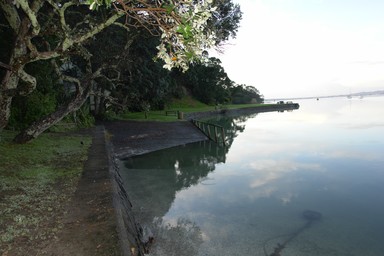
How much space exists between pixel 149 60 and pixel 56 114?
15954mm

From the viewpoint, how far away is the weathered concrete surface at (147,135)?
1851 centimetres

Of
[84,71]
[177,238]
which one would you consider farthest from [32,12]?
[84,71]

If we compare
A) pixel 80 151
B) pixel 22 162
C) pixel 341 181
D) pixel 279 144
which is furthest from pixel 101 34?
pixel 341 181

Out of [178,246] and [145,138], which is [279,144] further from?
[178,246]

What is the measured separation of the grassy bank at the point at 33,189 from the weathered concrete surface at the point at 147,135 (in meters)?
6.33

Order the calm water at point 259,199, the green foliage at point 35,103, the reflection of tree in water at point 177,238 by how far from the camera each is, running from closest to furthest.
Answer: the reflection of tree in water at point 177,238, the calm water at point 259,199, the green foliage at point 35,103

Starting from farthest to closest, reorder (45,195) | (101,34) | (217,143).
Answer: (217,143), (101,34), (45,195)

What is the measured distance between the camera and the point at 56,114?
1198cm

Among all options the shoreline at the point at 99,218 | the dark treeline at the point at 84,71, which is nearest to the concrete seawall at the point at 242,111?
the dark treeline at the point at 84,71

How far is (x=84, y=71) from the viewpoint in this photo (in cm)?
2502

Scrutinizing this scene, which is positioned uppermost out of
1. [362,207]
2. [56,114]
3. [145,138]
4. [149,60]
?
[149,60]

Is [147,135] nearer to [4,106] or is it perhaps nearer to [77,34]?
[4,106]

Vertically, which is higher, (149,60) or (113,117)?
(149,60)

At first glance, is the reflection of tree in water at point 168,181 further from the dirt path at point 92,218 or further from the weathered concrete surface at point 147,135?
the dirt path at point 92,218
